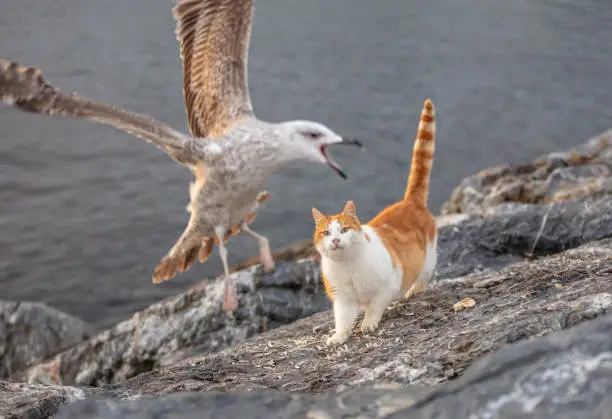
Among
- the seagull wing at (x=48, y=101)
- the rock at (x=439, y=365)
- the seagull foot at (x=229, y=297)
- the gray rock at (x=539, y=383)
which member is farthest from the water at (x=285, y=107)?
the gray rock at (x=539, y=383)

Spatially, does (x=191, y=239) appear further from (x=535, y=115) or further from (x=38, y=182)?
(x=535, y=115)

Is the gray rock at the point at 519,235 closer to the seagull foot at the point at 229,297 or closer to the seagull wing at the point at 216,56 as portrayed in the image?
the seagull foot at the point at 229,297

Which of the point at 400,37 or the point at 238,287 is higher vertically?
the point at 400,37

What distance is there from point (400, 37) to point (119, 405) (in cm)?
1773

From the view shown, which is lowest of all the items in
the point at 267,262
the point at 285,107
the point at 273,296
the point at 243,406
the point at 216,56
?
the point at 243,406

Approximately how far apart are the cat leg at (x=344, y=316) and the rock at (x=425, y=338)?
0.28 feet

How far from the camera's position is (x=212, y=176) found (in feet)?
24.8

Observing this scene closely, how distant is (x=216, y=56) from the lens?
7.84m

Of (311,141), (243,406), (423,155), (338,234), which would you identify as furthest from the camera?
(311,141)

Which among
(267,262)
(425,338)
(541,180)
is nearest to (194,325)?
(267,262)

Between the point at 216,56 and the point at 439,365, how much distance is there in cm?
522

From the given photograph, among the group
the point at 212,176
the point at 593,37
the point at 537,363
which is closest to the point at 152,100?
the point at 212,176

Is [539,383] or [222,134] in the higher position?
[222,134]

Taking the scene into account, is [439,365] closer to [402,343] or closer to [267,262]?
[402,343]
